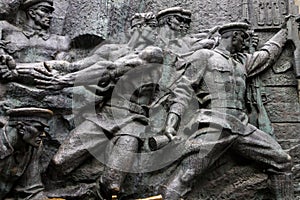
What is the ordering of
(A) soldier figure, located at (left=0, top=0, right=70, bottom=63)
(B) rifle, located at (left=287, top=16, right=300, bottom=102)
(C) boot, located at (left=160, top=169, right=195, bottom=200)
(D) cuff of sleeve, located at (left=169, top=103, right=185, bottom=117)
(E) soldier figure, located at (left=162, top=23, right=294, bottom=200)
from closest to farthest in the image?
(C) boot, located at (left=160, top=169, right=195, bottom=200)
(E) soldier figure, located at (left=162, top=23, right=294, bottom=200)
(D) cuff of sleeve, located at (left=169, top=103, right=185, bottom=117)
(A) soldier figure, located at (left=0, top=0, right=70, bottom=63)
(B) rifle, located at (left=287, top=16, right=300, bottom=102)

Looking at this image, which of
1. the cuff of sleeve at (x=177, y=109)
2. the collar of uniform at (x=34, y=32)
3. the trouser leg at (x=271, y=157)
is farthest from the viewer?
the collar of uniform at (x=34, y=32)

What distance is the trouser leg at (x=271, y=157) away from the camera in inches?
237

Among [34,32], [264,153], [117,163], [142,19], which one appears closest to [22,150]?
[117,163]

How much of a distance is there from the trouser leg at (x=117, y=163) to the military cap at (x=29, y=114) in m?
0.87

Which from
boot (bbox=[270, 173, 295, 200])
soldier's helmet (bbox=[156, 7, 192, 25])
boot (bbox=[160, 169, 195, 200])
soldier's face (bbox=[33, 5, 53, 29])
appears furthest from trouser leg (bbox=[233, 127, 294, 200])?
soldier's face (bbox=[33, 5, 53, 29])

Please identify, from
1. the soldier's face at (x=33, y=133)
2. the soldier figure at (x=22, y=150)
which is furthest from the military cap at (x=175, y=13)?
the soldier's face at (x=33, y=133)

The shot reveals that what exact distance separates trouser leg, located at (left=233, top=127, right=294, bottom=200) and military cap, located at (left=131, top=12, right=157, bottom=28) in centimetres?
207

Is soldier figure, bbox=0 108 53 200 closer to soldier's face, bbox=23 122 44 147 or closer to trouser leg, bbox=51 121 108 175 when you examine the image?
soldier's face, bbox=23 122 44 147

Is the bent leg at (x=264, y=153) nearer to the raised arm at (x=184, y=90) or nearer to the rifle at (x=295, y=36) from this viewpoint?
the raised arm at (x=184, y=90)

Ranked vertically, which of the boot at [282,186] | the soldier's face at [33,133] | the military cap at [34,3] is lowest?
the boot at [282,186]

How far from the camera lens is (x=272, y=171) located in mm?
6043

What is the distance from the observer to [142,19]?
675cm

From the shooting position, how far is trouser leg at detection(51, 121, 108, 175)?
5691mm

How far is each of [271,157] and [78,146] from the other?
240 centimetres
